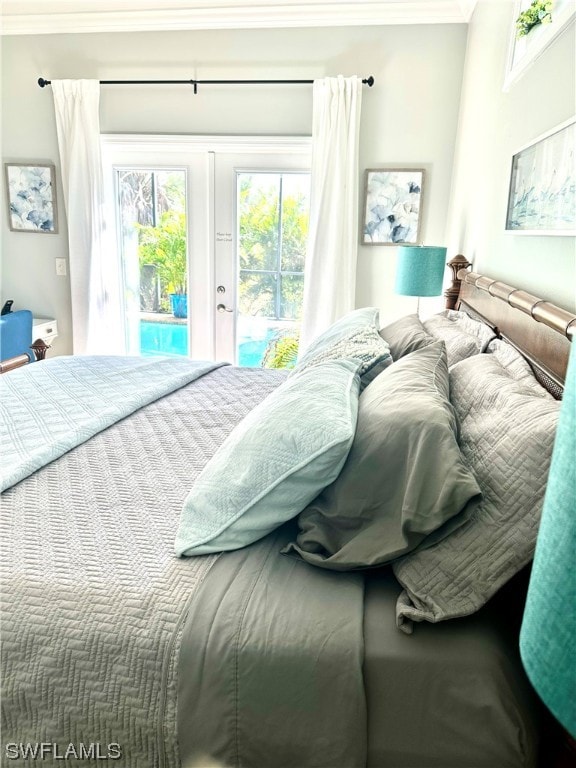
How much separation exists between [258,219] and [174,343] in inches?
43.0

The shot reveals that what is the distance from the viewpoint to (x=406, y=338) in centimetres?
179

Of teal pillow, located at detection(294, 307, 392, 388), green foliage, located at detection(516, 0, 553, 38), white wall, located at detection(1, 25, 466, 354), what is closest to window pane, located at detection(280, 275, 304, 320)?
white wall, located at detection(1, 25, 466, 354)

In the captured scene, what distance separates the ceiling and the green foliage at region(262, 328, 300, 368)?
1911 mm

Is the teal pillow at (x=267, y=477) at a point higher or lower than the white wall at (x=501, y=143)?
lower

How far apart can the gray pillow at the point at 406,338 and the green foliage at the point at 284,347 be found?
5.49 feet

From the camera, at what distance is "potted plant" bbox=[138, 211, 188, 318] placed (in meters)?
3.67

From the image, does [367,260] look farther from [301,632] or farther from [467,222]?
[301,632]

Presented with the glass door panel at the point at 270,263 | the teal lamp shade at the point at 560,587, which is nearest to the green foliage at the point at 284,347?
the glass door panel at the point at 270,263

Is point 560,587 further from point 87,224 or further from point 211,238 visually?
point 87,224

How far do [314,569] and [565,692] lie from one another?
0.63 metres

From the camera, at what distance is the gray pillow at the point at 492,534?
0.84 meters

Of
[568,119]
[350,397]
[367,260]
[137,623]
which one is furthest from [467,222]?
[137,623]

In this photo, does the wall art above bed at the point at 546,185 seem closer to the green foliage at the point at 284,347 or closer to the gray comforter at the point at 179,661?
the gray comforter at the point at 179,661

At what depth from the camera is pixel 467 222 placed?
283 cm
